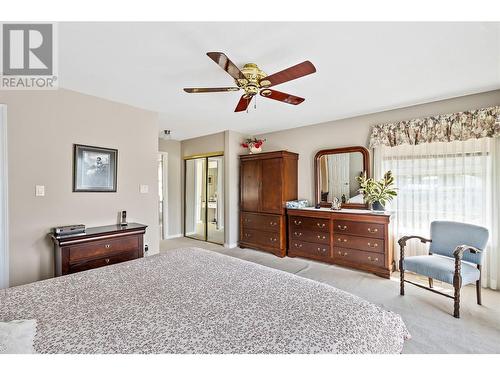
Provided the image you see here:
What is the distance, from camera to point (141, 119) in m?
3.32

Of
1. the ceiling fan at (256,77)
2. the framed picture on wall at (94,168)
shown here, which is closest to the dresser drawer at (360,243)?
the ceiling fan at (256,77)

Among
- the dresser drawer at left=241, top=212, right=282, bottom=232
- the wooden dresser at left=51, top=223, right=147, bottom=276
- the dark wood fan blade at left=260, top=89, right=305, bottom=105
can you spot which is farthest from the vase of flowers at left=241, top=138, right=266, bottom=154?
the wooden dresser at left=51, top=223, right=147, bottom=276

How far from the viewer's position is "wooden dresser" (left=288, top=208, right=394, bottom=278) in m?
3.22

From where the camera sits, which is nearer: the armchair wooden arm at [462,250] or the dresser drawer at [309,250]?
the armchair wooden arm at [462,250]

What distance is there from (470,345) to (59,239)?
3.66 m

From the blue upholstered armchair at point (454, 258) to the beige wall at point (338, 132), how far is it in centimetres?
154

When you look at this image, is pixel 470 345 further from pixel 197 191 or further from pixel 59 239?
pixel 197 191

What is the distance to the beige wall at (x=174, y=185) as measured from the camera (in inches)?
218

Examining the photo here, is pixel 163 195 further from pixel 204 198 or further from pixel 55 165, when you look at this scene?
pixel 55 165

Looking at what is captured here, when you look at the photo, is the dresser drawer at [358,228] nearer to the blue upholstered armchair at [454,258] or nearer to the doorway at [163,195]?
the blue upholstered armchair at [454,258]

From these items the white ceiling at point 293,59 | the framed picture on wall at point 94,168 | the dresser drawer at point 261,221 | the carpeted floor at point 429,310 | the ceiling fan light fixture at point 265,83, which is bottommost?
the carpeted floor at point 429,310

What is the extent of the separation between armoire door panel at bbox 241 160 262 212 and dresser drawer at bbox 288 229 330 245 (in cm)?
85

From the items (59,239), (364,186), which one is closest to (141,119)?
(59,239)
